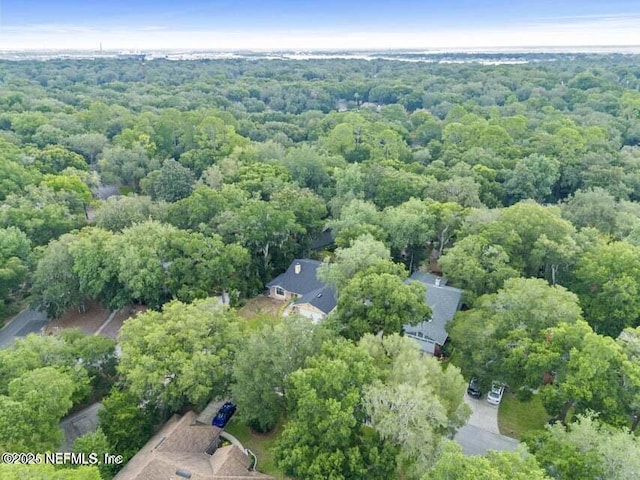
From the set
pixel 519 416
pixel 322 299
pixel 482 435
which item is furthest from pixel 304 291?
pixel 519 416

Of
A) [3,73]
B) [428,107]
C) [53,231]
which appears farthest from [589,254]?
[3,73]

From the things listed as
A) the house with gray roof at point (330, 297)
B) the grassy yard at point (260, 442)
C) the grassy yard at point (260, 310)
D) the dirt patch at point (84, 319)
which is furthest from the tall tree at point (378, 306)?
the dirt patch at point (84, 319)

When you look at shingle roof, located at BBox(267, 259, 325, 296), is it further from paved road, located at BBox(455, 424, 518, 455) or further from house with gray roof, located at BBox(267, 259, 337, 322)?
paved road, located at BBox(455, 424, 518, 455)

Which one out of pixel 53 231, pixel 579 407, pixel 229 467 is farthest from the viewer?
pixel 53 231

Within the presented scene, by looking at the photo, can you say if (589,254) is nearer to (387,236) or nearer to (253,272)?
(387,236)

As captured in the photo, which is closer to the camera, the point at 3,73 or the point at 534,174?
the point at 534,174

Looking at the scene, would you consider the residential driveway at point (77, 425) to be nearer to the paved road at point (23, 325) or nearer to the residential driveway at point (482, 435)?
the paved road at point (23, 325)
